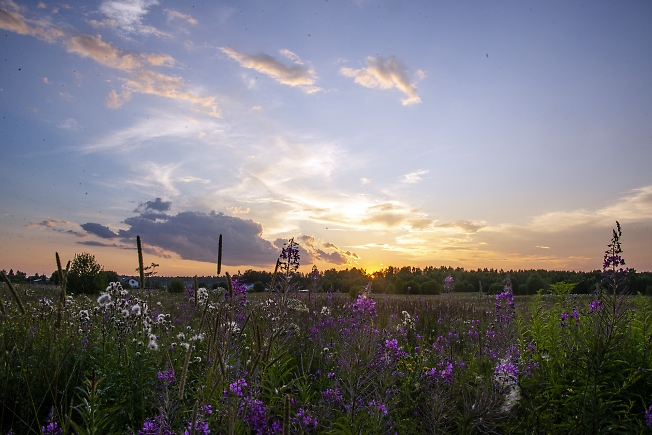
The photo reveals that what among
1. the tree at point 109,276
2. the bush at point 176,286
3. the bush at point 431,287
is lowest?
the bush at point 431,287

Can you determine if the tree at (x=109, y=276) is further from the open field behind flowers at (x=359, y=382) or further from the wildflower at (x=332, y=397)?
the wildflower at (x=332, y=397)

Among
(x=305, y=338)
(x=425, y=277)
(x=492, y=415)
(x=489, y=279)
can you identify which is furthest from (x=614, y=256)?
(x=489, y=279)

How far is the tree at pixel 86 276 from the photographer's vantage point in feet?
76.0

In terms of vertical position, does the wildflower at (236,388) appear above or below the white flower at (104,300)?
below

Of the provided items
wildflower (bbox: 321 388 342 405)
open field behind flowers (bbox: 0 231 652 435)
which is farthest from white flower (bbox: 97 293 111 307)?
wildflower (bbox: 321 388 342 405)

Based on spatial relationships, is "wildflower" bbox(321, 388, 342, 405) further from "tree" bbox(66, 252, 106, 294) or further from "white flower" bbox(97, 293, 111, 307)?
"tree" bbox(66, 252, 106, 294)

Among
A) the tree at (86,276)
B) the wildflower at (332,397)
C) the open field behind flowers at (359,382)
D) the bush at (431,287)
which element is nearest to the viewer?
the open field behind flowers at (359,382)

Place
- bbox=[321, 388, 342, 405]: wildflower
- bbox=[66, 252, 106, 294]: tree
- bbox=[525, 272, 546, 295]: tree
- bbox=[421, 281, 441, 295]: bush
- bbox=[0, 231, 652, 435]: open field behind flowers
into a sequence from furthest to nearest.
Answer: bbox=[421, 281, 441, 295]: bush → bbox=[525, 272, 546, 295]: tree → bbox=[66, 252, 106, 294]: tree → bbox=[321, 388, 342, 405]: wildflower → bbox=[0, 231, 652, 435]: open field behind flowers

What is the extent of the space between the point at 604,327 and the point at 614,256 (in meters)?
0.69

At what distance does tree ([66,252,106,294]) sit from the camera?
2317 centimetres

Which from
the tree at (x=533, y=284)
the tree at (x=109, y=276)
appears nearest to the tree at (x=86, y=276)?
the tree at (x=109, y=276)

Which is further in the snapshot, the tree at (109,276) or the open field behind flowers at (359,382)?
the tree at (109,276)

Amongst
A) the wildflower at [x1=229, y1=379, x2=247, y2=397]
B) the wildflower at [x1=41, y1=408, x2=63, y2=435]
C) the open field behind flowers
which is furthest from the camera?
the open field behind flowers

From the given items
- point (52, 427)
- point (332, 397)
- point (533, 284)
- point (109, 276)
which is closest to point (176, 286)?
point (109, 276)
